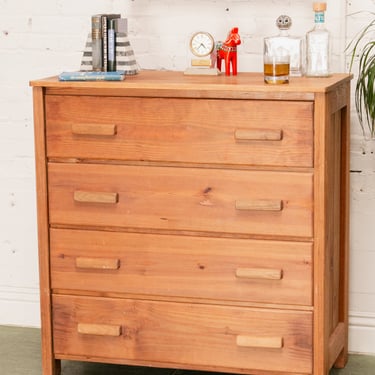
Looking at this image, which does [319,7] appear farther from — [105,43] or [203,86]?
[105,43]

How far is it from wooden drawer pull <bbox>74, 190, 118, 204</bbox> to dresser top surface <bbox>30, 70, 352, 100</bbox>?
291mm

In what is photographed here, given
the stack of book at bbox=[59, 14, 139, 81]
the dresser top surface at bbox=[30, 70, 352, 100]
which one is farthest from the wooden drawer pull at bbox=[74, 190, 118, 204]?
the stack of book at bbox=[59, 14, 139, 81]

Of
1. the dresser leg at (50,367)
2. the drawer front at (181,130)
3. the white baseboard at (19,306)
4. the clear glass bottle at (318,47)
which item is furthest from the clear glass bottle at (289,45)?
the white baseboard at (19,306)

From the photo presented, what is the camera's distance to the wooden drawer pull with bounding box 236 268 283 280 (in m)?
2.68

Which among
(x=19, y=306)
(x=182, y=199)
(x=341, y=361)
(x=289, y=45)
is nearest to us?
(x=182, y=199)

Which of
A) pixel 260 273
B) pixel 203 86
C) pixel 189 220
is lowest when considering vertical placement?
pixel 260 273

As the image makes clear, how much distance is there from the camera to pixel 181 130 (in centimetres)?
270

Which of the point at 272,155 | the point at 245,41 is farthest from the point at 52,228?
the point at 245,41

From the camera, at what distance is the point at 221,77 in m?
2.90

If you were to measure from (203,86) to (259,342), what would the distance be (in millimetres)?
740

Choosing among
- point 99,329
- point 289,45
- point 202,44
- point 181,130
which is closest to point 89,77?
point 181,130

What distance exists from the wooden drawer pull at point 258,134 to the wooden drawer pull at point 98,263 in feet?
1.72

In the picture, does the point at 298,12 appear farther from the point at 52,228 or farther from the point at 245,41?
the point at 52,228

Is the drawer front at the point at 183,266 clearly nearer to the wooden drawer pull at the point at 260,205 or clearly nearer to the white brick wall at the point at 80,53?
the wooden drawer pull at the point at 260,205
